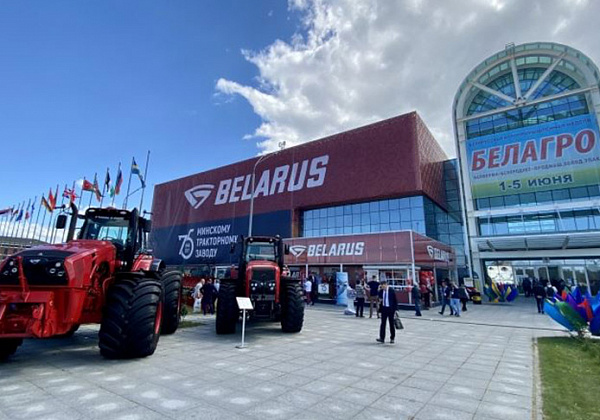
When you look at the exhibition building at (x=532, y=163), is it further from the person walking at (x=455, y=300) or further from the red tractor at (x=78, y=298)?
the red tractor at (x=78, y=298)

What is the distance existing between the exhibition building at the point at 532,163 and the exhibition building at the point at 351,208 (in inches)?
133

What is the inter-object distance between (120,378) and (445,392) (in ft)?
16.1

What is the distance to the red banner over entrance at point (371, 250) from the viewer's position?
19.3 m

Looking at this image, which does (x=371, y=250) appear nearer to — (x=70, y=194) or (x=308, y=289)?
(x=308, y=289)

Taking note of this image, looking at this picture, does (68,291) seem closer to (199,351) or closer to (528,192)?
(199,351)

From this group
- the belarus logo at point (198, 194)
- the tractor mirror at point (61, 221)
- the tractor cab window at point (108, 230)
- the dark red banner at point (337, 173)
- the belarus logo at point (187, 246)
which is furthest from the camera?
the belarus logo at point (187, 246)

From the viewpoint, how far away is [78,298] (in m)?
5.18

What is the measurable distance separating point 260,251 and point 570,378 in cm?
780

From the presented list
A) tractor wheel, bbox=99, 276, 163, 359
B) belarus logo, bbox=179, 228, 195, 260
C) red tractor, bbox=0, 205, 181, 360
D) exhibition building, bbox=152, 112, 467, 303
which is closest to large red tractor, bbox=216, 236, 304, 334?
→ red tractor, bbox=0, 205, 181, 360

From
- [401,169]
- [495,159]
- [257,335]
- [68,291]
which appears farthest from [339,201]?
[68,291]

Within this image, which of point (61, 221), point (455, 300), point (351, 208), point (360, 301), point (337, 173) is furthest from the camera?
point (351, 208)

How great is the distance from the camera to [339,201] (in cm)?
3012

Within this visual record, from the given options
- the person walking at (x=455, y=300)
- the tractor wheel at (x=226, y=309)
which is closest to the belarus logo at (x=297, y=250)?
the person walking at (x=455, y=300)

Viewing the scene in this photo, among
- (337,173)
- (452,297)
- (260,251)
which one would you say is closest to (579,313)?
(452,297)
